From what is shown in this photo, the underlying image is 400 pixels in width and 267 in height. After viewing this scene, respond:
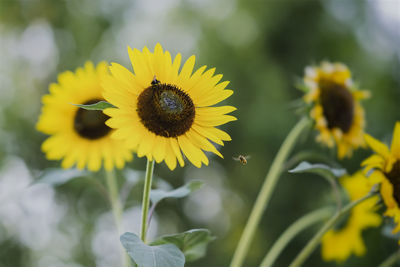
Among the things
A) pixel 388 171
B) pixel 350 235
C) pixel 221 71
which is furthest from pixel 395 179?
pixel 221 71

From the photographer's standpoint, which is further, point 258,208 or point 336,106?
point 336,106

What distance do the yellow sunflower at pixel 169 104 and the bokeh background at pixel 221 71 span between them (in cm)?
240

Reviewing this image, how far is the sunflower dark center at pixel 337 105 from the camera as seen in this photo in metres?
0.91

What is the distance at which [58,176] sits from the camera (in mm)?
721

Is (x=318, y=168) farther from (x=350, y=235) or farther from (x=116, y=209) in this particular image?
(x=350, y=235)

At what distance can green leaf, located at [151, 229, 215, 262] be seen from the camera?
486 millimetres

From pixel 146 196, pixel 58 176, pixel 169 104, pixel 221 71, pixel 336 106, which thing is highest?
pixel 221 71

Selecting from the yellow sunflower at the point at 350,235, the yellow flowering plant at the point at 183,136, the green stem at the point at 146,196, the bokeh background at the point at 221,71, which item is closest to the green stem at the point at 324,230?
the yellow flowering plant at the point at 183,136

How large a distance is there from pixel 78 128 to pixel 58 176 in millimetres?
155

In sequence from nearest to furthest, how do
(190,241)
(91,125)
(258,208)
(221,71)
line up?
1. (190,241)
2. (258,208)
3. (91,125)
4. (221,71)

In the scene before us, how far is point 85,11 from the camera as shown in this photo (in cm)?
483

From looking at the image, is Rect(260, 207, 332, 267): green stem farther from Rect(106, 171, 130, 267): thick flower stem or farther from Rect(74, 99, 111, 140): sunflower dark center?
Rect(74, 99, 111, 140): sunflower dark center

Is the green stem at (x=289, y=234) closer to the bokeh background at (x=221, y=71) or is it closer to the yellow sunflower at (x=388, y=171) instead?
Result: the yellow sunflower at (x=388, y=171)

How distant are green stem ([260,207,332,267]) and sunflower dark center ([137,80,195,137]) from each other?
0.24 meters
